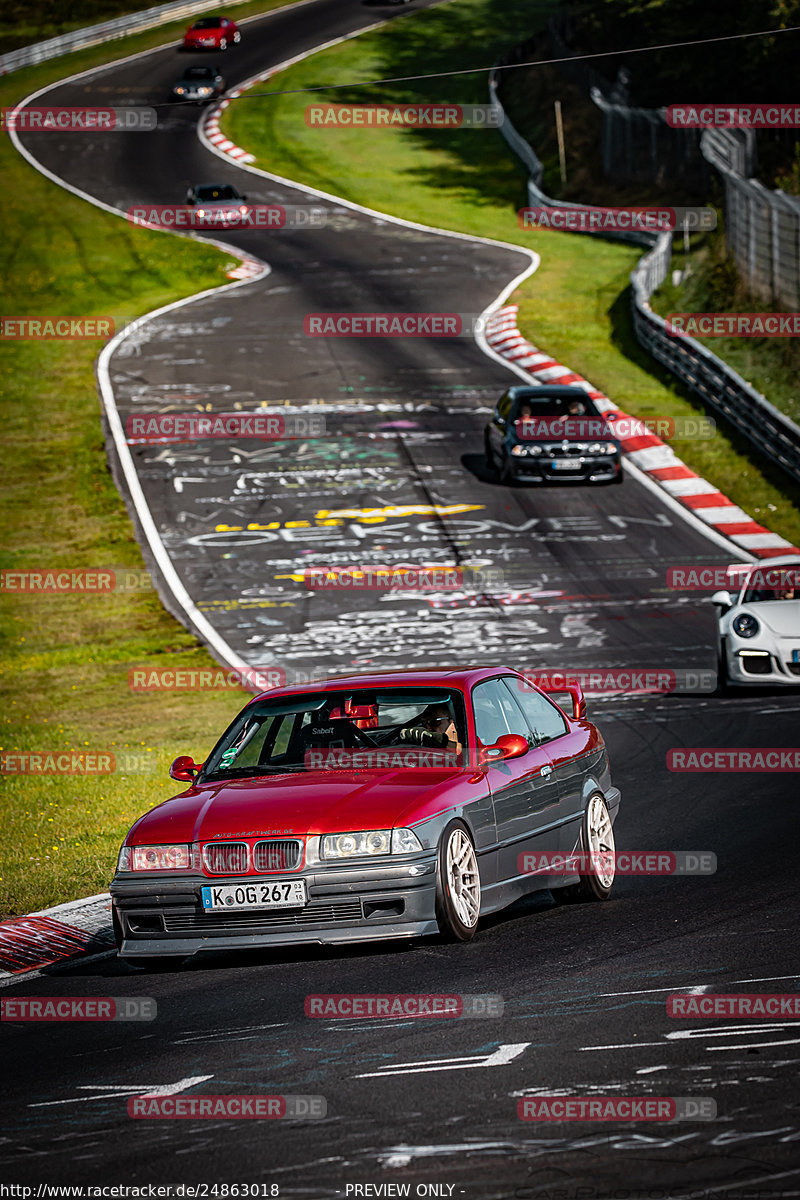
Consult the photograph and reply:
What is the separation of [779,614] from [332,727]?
9.00 meters

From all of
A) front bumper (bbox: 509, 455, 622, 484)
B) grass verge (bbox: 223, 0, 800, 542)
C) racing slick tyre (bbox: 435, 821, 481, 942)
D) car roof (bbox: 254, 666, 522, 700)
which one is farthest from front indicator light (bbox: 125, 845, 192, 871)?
front bumper (bbox: 509, 455, 622, 484)

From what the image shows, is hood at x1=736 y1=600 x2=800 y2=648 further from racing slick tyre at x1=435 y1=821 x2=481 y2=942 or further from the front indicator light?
the front indicator light

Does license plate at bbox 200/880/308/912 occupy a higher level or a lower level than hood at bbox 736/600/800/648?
higher

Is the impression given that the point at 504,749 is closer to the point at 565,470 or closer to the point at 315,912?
the point at 315,912

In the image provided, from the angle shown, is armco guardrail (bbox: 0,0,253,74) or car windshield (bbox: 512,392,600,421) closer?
car windshield (bbox: 512,392,600,421)

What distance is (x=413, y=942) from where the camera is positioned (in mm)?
8109

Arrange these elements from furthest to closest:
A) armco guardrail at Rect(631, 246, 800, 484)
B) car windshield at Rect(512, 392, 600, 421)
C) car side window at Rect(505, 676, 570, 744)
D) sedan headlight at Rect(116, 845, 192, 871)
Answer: car windshield at Rect(512, 392, 600, 421) → armco guardrail at Rect(631, 246, 800, 484) → car side window at Rect(505, 676, 570, 744) → sedan headlight at Rect(116, 845, 192, 871)

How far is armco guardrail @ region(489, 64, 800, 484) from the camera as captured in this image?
89.6ft

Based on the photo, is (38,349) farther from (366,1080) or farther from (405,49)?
(405,49)

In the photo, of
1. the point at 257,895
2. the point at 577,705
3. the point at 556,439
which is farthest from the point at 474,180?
the point at 257,895

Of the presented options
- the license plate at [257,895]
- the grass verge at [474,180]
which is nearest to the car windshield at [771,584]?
the grass verge at [474,180]

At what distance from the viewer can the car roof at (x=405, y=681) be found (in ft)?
30.1

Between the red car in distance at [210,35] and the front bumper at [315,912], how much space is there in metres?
73.7

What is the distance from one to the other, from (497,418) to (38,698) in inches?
471
